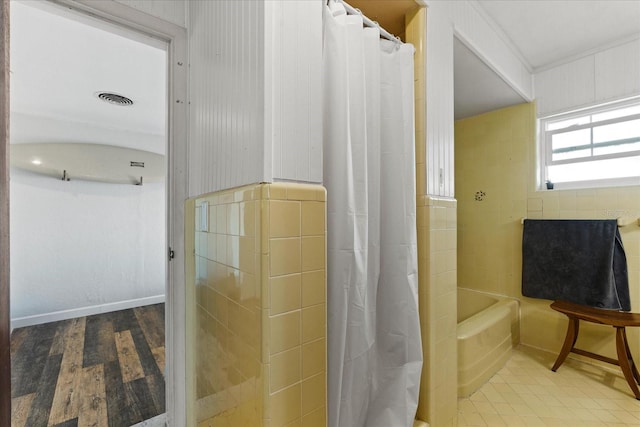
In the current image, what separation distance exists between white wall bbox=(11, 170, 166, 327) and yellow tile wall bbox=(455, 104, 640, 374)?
3.61 meters

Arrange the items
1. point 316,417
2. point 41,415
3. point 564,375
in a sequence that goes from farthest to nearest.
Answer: point 564,375, point 41,415, point 316,417

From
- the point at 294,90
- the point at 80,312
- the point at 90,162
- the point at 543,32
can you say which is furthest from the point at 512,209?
the point at 80,312

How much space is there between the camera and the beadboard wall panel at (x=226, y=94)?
28.9 inches

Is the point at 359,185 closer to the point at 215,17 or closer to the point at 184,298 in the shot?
the point at 215,17

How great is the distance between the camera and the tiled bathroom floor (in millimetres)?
1451

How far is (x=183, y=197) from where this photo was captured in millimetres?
1214

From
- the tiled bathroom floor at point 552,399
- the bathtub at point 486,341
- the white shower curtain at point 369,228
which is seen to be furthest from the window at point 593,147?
the white shower curtain at point 369,228

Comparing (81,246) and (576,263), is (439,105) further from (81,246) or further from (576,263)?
(81,246)

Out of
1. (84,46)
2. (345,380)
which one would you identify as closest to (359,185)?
(345,380)

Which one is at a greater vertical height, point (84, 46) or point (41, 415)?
point (84, 46)

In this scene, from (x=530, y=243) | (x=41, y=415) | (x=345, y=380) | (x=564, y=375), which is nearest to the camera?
(x=345, y=380)

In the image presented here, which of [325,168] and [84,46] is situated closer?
[325,168]

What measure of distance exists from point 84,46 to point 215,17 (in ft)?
4.23

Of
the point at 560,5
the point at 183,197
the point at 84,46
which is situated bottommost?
the point at 183,197
